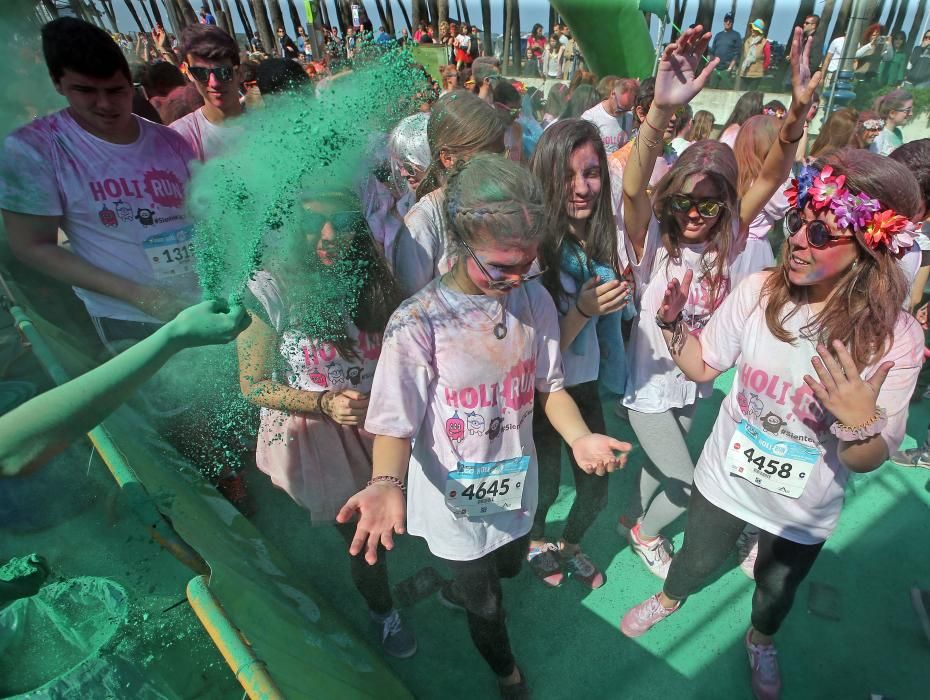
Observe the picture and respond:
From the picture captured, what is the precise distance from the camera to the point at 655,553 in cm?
275

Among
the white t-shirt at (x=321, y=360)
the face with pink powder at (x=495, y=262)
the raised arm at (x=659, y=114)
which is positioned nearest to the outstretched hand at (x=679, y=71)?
the raised arm at (x=659, y=114)

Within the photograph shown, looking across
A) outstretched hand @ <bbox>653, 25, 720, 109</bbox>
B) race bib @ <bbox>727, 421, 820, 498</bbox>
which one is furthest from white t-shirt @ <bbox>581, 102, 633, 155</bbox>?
race bib @ <bbox>727, 421, 820, 498</bbox>

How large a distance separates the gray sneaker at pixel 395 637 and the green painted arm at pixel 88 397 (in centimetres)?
164

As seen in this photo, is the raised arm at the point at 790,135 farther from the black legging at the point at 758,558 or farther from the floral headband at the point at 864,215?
the black legging at the point at 758,558

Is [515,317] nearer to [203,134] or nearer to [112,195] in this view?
[112,195]

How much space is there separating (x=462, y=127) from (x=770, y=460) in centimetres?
172

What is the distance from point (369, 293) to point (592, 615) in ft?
6.23

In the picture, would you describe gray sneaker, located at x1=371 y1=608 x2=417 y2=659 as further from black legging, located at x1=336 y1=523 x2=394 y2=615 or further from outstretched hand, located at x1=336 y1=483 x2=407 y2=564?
outstretched hand, located at x1=336 y1=483 x2=407 y2=564

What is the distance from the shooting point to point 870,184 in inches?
63.8

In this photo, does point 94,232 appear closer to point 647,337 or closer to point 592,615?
point 647,337

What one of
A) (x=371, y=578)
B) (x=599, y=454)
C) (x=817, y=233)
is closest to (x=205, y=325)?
(x=599, y=454)

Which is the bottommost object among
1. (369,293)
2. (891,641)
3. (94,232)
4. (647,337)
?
(891,641)

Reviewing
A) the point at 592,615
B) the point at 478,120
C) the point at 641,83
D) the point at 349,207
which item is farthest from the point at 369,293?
the point at 641,83

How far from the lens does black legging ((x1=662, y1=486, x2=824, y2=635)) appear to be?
77.5 inches
